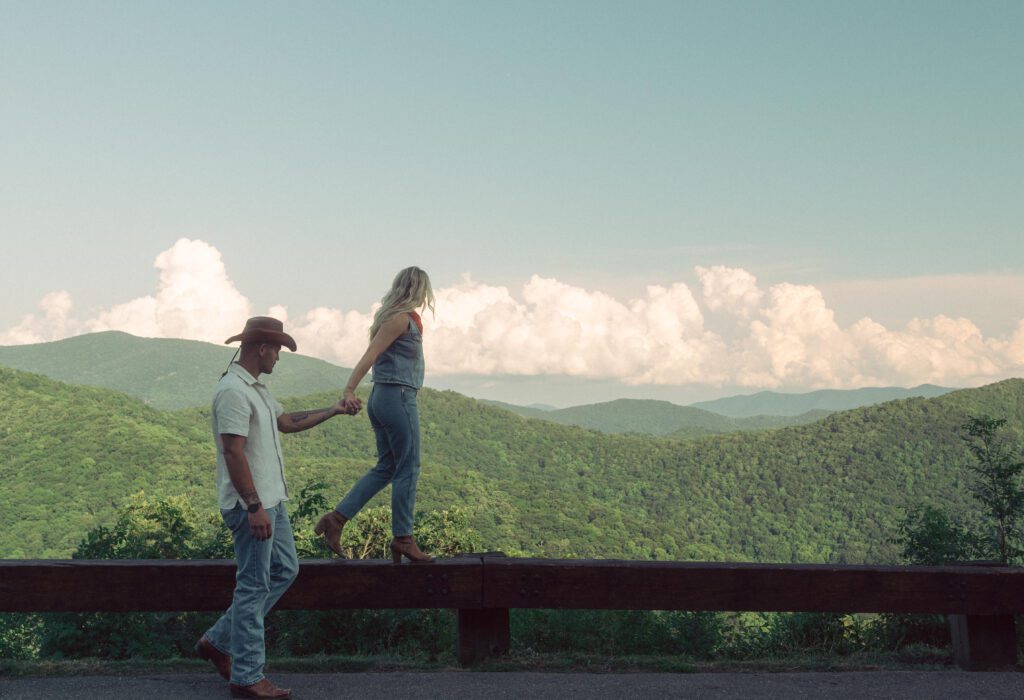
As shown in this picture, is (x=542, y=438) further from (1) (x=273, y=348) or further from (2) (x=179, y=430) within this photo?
(1) (x=273, y=348)

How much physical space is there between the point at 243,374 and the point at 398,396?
0.82 metres

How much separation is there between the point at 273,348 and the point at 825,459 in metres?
127

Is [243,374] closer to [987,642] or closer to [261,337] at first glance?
[261,337]

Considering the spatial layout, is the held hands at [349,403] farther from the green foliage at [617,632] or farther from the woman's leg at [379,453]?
the green foliage at [617,632]

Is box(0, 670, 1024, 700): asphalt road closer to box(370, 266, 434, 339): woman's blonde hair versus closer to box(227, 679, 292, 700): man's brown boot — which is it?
box(227, 679, 292, 700): man's brown boot

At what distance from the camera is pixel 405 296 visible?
15.6 ft

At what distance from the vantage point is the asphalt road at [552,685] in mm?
4297

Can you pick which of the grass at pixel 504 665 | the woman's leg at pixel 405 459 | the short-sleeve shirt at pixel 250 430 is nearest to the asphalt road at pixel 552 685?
the grass at pixel 504 665

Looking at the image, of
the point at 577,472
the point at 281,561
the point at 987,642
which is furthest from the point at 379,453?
the point at 577,472

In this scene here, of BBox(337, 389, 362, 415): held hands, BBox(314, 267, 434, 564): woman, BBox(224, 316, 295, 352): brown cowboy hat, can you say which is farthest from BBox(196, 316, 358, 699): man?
BBox(314, 267, 434, 564): woman

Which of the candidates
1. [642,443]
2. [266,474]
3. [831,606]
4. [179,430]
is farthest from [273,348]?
[642,443]

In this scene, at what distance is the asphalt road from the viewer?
430 cm

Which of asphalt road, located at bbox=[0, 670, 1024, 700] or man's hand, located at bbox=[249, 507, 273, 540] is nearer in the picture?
man's hand, located at bbox=[249, 507, 273, 540]

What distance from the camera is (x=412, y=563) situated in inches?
188
